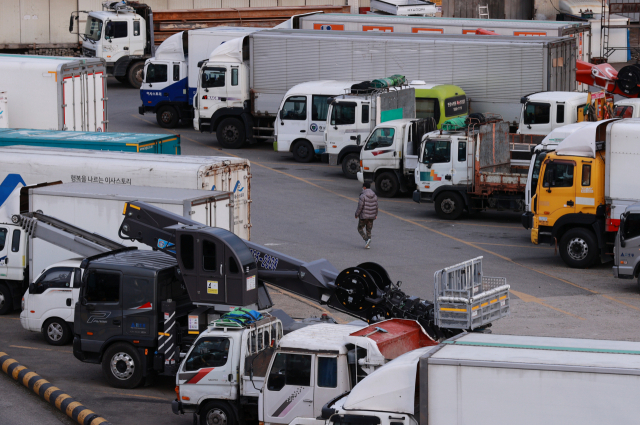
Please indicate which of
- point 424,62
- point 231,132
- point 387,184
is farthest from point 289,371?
point 231,132

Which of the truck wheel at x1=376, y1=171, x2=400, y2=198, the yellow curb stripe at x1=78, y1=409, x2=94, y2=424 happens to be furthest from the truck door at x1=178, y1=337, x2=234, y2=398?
the truck wheel at x1=376, y1=171, x2=400, y2=198

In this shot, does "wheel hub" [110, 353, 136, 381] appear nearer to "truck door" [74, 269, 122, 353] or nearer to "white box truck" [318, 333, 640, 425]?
"truck door" [74, 269, 122, 353]

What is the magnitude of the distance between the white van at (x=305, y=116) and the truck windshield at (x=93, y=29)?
50.3 feet

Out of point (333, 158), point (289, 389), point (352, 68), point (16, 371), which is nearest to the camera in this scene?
point (289, 389)

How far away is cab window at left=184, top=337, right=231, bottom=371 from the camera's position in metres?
11.8

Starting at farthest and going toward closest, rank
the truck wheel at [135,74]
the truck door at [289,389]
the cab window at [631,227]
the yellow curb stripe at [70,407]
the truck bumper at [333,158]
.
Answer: the truck wheel at [135,74], the truck bumper at [333,158], the cab window at [631,227], the yellow curb stripe at [70,407], the truck door at [289,389]

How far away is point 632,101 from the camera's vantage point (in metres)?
28.3

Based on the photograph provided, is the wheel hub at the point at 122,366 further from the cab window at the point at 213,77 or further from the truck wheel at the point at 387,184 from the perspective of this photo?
the cab window at the point at 213,77

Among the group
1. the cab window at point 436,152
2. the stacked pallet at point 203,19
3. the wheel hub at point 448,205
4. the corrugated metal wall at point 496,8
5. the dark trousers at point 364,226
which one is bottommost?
the dark trousers at point 364,226

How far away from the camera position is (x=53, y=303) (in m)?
15.8

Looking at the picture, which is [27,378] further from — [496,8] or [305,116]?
[496,8]

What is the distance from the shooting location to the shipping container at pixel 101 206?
53.2ft

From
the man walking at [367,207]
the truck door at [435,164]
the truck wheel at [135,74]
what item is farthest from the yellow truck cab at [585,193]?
the truck wheel at [135,74]

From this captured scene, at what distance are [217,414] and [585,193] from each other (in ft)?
36.2
